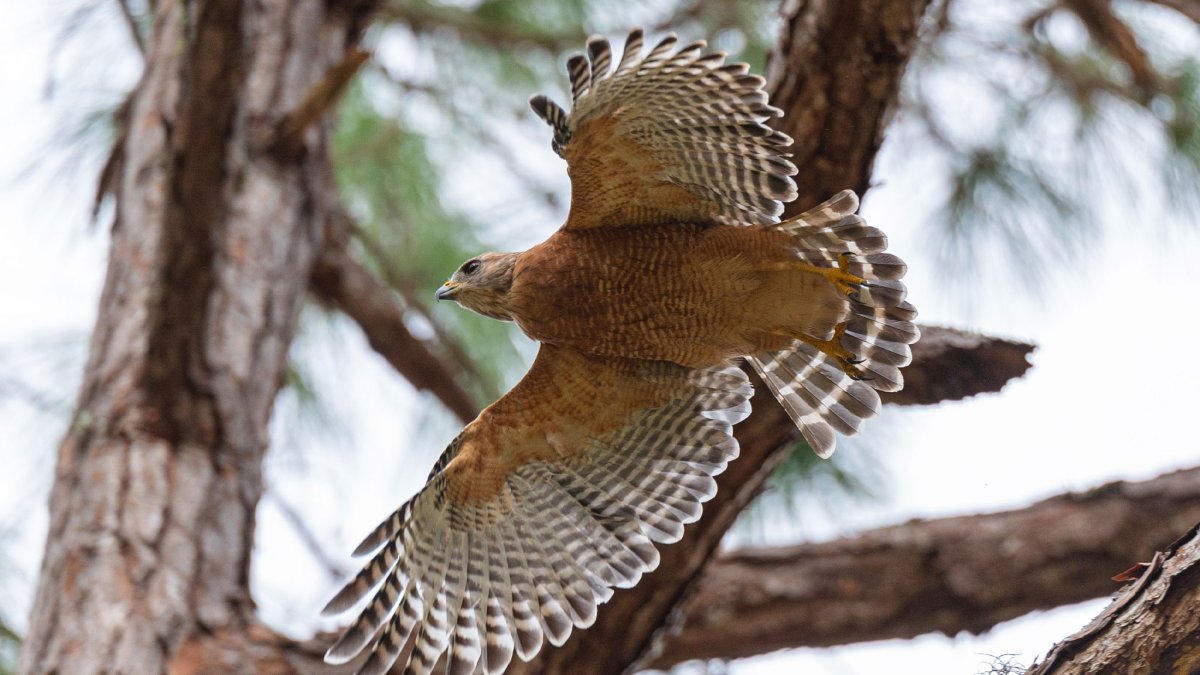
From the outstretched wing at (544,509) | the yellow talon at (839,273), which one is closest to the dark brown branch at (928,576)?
the outstretched wing at (544,509)

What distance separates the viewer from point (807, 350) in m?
3.59

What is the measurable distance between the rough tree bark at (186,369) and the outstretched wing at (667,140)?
3.07 feet

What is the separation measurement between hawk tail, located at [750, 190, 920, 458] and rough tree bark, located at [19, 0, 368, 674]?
4.86 feet

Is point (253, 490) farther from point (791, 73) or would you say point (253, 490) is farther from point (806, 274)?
point (791, 73)

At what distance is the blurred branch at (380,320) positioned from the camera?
4.48 m

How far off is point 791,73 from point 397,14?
2870mm

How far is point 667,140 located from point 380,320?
5.69 ft

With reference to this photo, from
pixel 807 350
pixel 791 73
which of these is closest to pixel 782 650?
pixel 807 350

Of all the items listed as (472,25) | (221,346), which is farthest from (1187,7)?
(221,346)

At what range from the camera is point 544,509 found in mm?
3699

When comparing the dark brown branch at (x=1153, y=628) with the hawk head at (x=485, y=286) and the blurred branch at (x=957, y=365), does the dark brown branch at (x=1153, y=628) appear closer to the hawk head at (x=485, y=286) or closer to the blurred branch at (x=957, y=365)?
the blurred branch at (x=957, y=365)

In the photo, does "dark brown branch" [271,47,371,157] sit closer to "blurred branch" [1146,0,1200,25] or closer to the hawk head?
the hawk head

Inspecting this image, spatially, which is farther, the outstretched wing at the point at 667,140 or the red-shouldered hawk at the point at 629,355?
the red-shouldered hawk at the point at 629,355

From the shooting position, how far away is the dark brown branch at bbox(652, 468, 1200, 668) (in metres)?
3.68
